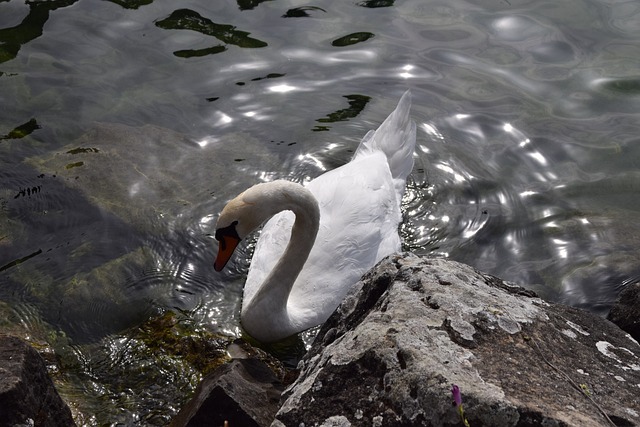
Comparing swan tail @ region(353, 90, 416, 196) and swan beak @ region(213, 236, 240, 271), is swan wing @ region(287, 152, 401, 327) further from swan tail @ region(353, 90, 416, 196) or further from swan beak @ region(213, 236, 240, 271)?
swan beak @ region(213, 236, 240, 271)

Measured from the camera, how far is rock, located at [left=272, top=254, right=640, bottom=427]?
2.96 m

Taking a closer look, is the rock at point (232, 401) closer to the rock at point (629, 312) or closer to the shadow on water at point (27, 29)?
the rock at point (629, 312)

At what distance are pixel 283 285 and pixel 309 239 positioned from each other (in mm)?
364

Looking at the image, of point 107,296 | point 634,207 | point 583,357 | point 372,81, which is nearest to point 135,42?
point 372,81

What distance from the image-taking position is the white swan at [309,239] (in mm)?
5453

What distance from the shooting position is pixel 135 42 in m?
9.29

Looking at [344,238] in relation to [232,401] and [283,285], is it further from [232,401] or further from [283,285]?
[232,401]

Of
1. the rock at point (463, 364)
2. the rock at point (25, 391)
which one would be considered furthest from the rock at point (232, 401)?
the rock at point (25, 391)

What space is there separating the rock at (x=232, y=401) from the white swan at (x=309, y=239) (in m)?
1.13

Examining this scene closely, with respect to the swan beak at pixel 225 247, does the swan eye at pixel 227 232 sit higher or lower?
higher

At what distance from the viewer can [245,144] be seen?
7.91m

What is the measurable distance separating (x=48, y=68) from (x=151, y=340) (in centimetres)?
426

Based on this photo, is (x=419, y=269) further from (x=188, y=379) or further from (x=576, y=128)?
(x=576, y=128)

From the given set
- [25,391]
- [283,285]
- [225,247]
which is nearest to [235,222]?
[225,247]
